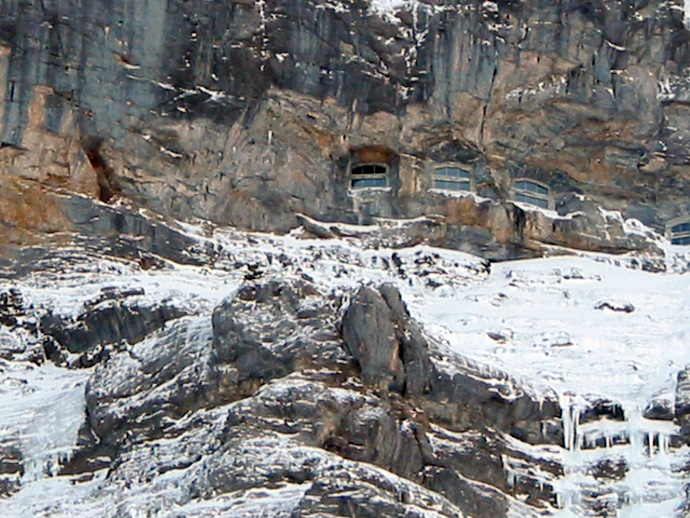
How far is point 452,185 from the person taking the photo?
3056 inches

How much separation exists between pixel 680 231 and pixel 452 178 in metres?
7.52

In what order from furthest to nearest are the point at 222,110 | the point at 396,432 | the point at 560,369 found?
the point at 222,110 → the point at 560,369 → the point at 396,432

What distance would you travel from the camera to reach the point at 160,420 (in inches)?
2394

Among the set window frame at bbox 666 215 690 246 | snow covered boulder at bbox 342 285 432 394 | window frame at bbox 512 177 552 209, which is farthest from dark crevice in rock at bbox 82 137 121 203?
window frame at bbox 666 215 690 246

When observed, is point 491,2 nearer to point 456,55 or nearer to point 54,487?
point 456,55

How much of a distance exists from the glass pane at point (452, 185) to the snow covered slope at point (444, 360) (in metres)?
2.69

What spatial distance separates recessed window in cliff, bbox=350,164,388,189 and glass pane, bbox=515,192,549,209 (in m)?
4.27

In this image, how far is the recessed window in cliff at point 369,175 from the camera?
77.5 meters

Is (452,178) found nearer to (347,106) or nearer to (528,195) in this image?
(528,195)

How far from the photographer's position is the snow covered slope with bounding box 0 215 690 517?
195 feet

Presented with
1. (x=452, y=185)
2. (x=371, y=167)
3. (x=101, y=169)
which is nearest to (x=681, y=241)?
(x=452, y=185)

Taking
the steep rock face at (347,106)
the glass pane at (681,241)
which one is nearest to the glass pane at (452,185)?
the steep rock face at (347,106)

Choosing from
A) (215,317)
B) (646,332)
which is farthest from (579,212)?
(215,317)

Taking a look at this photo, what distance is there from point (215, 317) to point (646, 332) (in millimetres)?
13128
